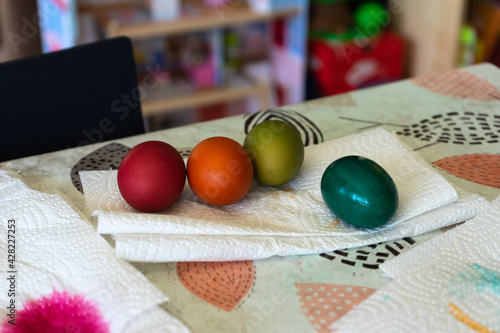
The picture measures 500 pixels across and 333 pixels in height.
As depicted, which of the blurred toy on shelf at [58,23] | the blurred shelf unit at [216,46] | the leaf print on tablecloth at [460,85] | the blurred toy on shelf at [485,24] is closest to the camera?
the leaf print on tablecloth at [460,85]

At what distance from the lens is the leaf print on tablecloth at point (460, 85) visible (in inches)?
45.1

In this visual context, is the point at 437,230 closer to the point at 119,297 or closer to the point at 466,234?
the point at 466,234

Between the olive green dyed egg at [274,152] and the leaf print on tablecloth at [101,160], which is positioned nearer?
the olive green dyed egg at [274,152]

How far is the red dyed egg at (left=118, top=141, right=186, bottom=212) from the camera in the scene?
2.44ft

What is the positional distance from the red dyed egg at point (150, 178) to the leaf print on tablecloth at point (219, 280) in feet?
0.32

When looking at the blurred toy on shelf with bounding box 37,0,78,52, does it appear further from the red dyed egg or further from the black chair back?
the red dyed egg

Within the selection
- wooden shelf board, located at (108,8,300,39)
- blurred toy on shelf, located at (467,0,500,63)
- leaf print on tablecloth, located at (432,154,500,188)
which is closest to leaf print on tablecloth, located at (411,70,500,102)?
leaf print on tablecloth, located at (432,154,500,188)

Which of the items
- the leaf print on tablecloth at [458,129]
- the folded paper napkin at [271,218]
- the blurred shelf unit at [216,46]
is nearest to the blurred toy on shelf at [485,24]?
the blurred shelf unit at [216,46]

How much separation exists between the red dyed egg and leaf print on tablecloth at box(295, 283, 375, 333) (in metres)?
0.21

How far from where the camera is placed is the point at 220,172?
2.47 ft

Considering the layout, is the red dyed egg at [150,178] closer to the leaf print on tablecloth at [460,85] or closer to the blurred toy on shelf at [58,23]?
the leaf print on tablecloth at [460,85]

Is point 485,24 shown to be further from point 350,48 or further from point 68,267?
point 68,267

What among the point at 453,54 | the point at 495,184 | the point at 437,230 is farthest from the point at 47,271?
the point at 453,54

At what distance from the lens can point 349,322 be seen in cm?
60
